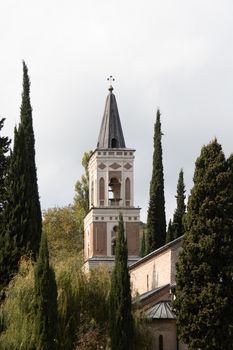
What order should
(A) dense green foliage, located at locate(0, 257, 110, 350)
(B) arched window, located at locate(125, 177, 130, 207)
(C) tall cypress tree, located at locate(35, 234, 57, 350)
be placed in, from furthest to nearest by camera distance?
(B) arched window, located at locate(125, 177, 130, 207) < (A) dense green foliage, located at locate(0, 257, 110, 350) < (C) tall cypress tree, located at locate(35, 234, 57, 350)

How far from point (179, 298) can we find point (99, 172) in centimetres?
2561

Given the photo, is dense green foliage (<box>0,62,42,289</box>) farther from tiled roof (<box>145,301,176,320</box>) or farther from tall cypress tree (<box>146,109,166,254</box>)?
tall cypress tree (<box>146,109,166,254</box>)

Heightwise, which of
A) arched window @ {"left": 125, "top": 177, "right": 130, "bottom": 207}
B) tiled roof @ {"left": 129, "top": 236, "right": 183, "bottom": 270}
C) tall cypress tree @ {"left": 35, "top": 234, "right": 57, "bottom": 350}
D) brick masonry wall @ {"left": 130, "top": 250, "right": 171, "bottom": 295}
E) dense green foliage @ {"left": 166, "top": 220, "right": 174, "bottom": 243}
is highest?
arched window @ {"left": 125, "top": 177, "right": 130, "bottom": 207}

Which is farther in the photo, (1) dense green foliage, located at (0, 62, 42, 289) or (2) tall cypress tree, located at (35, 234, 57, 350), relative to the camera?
(1) dense green foliage, located at (0, 62, 42, 289)

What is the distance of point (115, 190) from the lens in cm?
6675

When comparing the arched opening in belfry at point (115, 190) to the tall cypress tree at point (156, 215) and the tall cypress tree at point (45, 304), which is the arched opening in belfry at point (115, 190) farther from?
the tall cypress tree at point (45, 304)

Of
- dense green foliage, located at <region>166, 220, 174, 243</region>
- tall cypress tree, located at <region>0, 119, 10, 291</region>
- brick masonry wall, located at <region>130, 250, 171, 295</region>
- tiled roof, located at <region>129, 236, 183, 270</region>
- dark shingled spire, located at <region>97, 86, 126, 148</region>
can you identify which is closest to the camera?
tall cypress tree, located at <region>0, 119, 10, 291</region>

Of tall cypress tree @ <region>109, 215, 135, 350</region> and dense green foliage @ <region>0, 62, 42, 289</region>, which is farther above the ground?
dense green foliage @ <region>0, 62, 42, 289</region>

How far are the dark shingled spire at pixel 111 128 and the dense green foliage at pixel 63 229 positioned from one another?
15688 millimetres

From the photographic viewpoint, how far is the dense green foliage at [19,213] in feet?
149

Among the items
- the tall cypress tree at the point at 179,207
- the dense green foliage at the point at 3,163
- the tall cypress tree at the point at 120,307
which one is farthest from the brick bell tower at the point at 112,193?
the tall cypress tree at the point at 120,307

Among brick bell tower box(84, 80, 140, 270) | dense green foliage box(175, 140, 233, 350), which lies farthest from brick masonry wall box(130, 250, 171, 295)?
dense green foliage box(175, 140, 233, 350)

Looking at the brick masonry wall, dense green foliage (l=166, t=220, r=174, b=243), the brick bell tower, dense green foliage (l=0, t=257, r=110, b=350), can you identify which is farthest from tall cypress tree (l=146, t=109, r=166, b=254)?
dense green foliage (l=0, t=257, r=110, b=350)

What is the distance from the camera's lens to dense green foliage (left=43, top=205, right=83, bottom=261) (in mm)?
80938
